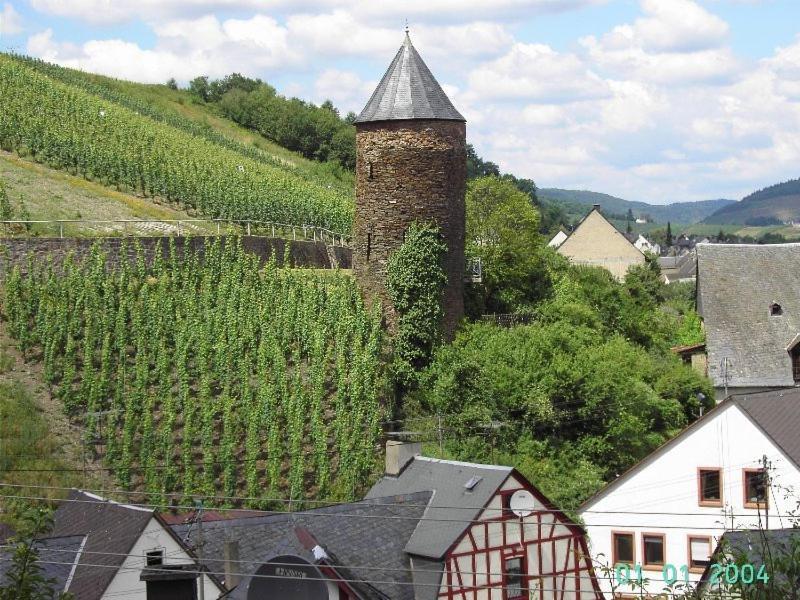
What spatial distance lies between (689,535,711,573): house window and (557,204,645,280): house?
46757 mm

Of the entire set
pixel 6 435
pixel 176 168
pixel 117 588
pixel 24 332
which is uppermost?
pixel 176 168

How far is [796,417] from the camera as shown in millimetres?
27000

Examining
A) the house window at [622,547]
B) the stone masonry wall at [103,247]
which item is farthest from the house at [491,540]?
the stone masonry wall at [103,247]

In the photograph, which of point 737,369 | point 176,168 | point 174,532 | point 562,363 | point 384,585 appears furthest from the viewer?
point 176,168

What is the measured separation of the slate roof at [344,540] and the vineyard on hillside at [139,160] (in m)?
25.0

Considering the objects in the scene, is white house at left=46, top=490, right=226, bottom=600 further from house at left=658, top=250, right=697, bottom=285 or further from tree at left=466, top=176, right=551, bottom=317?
house at left=658, top=250, right=697, bottom=285

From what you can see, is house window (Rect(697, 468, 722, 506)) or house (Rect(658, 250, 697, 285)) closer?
house window (Rect(697, 468, 722, 506))

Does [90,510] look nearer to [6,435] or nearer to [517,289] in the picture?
[6,435]

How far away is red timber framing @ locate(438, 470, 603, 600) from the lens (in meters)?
22.0

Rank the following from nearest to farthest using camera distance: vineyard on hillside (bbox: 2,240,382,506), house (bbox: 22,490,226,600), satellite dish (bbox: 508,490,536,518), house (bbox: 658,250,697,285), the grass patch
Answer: house (bbox: 22,490,226,600) < satellite dish (bbox: 508,490,536,518) < the grass patch < vineyard on hillside (bbox: 2,240,382,506) < house (bbox: 658,250,697,285)

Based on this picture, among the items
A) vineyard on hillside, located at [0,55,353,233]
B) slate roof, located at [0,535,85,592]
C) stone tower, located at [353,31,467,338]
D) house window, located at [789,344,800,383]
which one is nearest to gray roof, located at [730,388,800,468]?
stone tower, located at [353,31,467,338]

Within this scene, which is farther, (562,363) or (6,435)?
(562,363)

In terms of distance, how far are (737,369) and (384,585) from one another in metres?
22.7

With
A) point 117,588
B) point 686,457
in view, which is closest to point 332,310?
point 686,457
